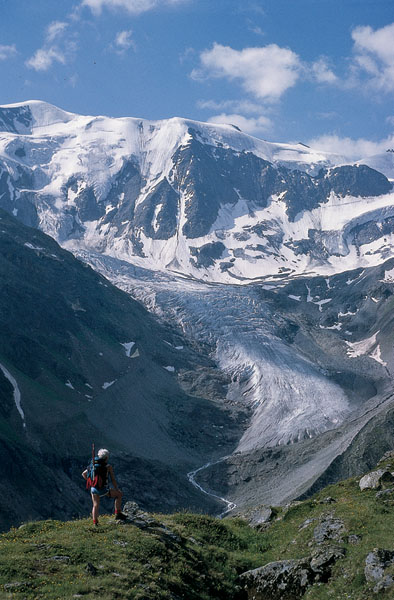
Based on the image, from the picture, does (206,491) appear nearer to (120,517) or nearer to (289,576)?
(120,517)

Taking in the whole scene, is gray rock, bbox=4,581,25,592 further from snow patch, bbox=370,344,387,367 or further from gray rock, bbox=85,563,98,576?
snow patch, bbox=370,344,387,367

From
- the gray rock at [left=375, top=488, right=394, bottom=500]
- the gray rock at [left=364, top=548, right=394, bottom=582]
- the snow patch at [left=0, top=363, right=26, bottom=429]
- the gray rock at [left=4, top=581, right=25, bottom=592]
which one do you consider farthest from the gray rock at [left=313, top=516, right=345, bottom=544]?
the snow patch at [left=0, top=363, right=26, bottom=429]

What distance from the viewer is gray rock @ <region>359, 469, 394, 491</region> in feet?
93.3

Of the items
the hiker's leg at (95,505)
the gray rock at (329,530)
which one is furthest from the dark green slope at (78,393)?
the gray rock at (329,530)

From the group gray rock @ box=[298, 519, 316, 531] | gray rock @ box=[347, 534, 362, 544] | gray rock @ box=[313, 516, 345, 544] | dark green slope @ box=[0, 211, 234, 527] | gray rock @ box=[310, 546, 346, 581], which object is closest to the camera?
gray rock @ box=[310, 546, 346, 581]

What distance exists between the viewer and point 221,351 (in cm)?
18925

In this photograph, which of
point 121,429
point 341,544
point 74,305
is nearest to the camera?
point 341,544

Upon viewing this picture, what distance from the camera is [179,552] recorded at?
70.2ft

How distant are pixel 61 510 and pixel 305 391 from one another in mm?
89820

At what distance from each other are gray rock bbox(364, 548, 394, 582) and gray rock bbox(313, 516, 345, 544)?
8.97ft

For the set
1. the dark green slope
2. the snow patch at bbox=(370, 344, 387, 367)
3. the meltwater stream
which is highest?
the snow patch at bbox=(370, 344, 387, 367)

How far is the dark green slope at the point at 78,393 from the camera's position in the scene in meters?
85.2

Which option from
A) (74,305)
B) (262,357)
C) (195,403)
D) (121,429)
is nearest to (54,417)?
(121,429)

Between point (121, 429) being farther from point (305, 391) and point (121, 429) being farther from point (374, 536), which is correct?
point (374, 536)
